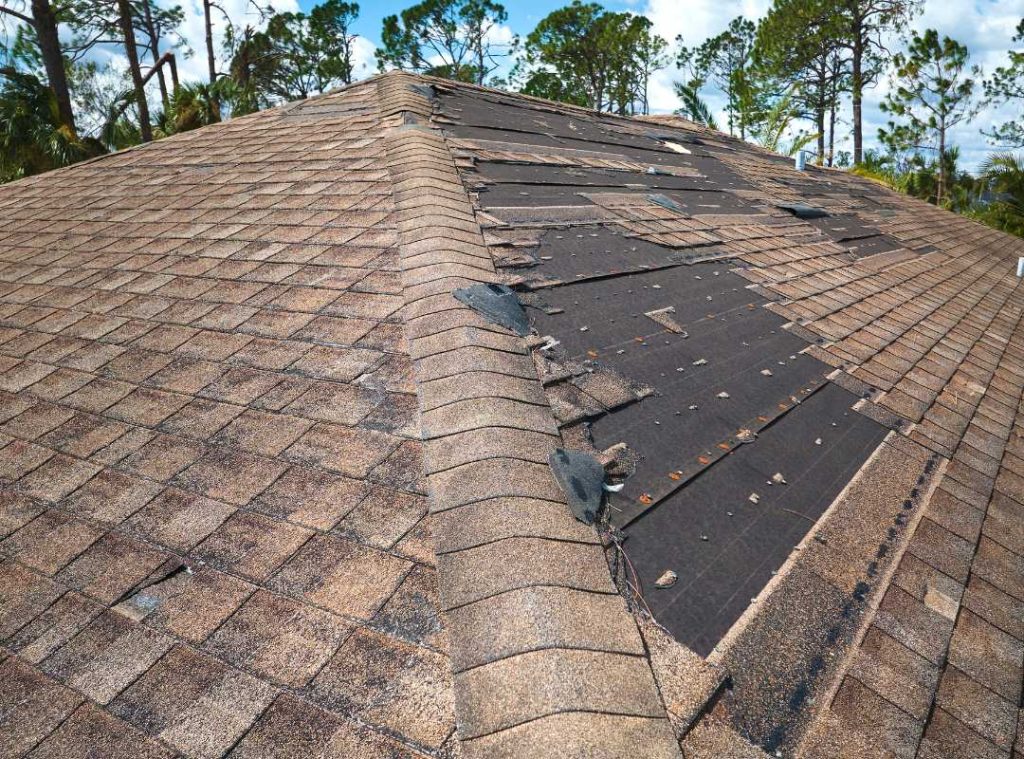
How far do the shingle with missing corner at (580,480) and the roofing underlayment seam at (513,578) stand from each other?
1.9 inches

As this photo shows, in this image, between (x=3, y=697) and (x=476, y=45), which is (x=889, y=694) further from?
(x=476, y=45)

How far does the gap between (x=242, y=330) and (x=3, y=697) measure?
2.15 metres

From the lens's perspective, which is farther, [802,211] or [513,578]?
[802,211]

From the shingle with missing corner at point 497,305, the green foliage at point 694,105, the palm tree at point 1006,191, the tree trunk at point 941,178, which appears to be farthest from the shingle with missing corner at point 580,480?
the tree trunk at point 941,178

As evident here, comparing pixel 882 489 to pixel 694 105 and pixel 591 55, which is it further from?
pixel 591 55

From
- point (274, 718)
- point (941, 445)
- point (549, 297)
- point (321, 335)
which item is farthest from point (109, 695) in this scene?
point (941, 445)

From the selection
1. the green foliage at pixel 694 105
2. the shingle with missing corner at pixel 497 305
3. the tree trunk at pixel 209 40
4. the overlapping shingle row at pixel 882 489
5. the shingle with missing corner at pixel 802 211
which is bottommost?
the overlapping shingle row at pixel 882 489

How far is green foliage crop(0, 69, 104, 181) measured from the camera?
49.8 feet

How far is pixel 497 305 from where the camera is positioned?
3.09 m

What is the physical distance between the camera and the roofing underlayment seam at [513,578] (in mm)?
1375

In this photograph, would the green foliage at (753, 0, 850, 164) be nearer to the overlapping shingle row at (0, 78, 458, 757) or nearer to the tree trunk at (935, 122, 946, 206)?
the tree trunk at (935, 122, 946, 206)

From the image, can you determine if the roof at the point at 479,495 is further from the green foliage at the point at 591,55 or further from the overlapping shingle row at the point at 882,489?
the green foliage at the point at 591,55

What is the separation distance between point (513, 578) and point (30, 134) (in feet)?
67.1

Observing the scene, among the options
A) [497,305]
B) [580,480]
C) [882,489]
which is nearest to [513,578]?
[580,480]
